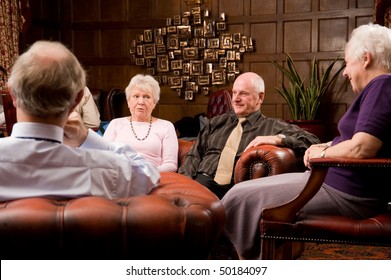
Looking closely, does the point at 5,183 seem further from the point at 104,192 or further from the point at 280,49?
the point at 280,49

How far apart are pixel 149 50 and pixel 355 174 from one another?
539 centimetres

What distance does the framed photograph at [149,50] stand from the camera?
703cm

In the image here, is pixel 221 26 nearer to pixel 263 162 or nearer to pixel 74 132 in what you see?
pixel 263 162

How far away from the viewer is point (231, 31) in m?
6.69

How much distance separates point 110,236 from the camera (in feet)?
3.24

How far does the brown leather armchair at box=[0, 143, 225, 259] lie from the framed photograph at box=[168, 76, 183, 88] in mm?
5948

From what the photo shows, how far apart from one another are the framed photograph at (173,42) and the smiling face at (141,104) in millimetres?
3588

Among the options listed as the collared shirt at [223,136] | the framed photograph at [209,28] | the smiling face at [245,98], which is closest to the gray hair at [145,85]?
the collared shirt at [223,136]

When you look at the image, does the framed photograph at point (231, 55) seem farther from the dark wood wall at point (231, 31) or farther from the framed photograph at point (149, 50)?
the framed photograph at point (149, 50)

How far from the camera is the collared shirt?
3.13 m

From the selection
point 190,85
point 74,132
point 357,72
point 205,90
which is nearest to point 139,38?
point 190,85

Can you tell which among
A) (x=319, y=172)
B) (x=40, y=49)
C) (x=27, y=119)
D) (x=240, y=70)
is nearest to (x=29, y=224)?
(x=27, y=119)

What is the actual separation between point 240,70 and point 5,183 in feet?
18.9

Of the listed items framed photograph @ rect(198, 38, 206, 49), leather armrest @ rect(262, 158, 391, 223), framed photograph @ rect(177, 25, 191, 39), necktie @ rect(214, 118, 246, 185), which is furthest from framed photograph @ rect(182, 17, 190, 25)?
leather armrest @ rect(262, 158, 391, 223)
